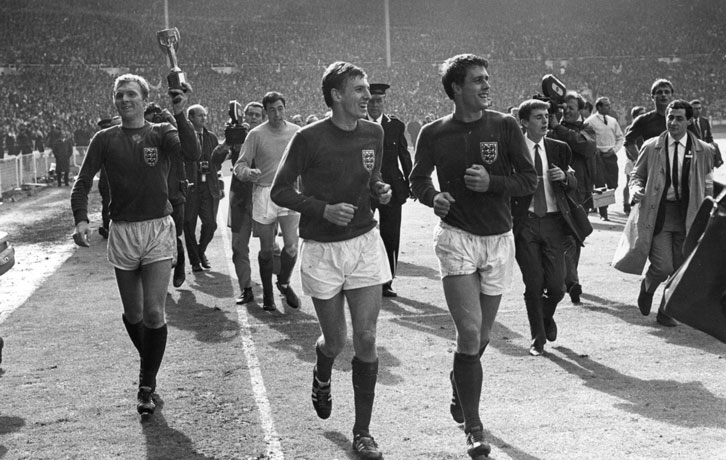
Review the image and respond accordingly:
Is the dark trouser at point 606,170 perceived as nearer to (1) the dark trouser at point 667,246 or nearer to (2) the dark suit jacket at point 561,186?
(1) the dark trouser at point 667,246

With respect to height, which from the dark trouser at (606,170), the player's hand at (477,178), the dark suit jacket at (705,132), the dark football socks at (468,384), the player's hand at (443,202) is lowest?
the dark football socks at (468,384)

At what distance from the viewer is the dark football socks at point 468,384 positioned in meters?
4.71

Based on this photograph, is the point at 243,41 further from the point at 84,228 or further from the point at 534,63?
the point at 84,228

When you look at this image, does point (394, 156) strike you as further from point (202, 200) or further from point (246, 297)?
point (202, 200)

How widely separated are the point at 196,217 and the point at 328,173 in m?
6.89

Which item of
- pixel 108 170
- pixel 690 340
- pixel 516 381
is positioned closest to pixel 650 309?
pixel 690 340

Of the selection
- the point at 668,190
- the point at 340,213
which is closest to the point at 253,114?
the point at 668,190

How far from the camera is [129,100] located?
18.5ft

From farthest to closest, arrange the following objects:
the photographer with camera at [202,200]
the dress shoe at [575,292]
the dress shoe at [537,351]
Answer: the photographer with camera at [202,200] < the dress shoe at [575,292] < the dress shoe at [537,351]

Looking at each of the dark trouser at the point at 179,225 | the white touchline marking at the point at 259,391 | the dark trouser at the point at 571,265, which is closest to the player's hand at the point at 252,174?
the white touchline marking at the point at 259,391

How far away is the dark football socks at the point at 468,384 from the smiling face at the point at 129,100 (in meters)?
2.27

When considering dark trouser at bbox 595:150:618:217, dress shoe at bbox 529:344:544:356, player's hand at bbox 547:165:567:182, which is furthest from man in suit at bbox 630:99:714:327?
dark trouser at bbox 595:150:618:217

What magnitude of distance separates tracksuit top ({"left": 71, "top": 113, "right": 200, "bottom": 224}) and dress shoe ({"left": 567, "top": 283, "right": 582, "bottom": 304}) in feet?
13.3

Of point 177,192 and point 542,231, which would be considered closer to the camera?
point 542,231
